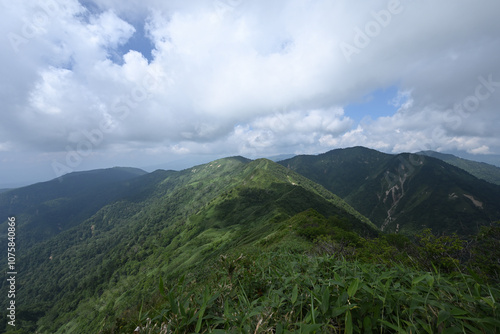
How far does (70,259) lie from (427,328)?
268118mm

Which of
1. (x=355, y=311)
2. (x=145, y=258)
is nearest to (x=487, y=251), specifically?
(x=355, y=311)

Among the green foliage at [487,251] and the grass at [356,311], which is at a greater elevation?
the grass at [356,311]

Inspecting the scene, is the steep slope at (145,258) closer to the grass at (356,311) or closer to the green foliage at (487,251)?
the green foliage at (487,251)

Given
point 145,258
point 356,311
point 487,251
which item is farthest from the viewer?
point 145,258

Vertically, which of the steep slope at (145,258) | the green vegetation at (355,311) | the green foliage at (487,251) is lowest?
the steep slope at (145,258)

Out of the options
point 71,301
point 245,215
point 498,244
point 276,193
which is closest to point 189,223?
point 245,215

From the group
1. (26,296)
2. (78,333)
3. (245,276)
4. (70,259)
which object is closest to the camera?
(245,276)

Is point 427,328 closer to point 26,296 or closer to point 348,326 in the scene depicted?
point 348,326

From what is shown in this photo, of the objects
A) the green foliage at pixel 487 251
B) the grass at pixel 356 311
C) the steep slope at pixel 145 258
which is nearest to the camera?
the grass at pixel 356 311

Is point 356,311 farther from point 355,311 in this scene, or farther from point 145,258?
point 145,258

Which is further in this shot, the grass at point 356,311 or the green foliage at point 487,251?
the green foliage at point 487,251

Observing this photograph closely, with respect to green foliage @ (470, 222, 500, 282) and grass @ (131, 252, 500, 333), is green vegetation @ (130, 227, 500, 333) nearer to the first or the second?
grass @ (131, 252, 500, 333)

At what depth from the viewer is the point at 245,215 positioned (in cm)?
11312

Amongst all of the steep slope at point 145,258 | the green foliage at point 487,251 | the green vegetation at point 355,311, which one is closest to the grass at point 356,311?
the green vegetation at point 355,311
